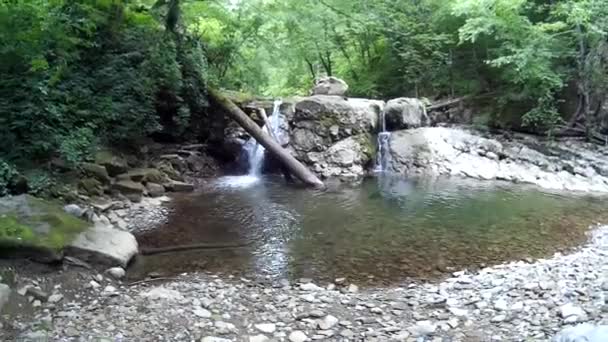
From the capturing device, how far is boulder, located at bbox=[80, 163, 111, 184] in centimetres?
746

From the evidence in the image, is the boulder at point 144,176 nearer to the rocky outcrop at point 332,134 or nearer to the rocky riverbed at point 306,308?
the rocky riverbed at point 306,308

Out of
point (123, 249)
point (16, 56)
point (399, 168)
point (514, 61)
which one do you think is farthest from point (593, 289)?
point (514, 61)

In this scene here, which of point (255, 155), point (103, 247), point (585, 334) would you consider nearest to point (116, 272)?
point (103, 247)

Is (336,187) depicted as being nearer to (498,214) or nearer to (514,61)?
(498,214)

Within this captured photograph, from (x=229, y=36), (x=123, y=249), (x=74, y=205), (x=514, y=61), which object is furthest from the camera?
(x=229, y=36)

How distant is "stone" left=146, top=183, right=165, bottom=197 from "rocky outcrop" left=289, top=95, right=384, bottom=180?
4.40 metres

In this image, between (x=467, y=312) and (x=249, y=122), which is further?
(x=249, y=122)

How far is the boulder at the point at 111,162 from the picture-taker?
26.2ft

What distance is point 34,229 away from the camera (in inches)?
181

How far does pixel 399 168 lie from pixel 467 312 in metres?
8.59

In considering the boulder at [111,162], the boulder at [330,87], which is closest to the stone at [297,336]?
the boulder at [111,162]

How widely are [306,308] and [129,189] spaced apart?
4.85 m

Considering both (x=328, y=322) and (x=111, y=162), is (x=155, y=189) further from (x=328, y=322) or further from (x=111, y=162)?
(x=328, y=322)

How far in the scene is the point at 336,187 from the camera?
34.0ft
